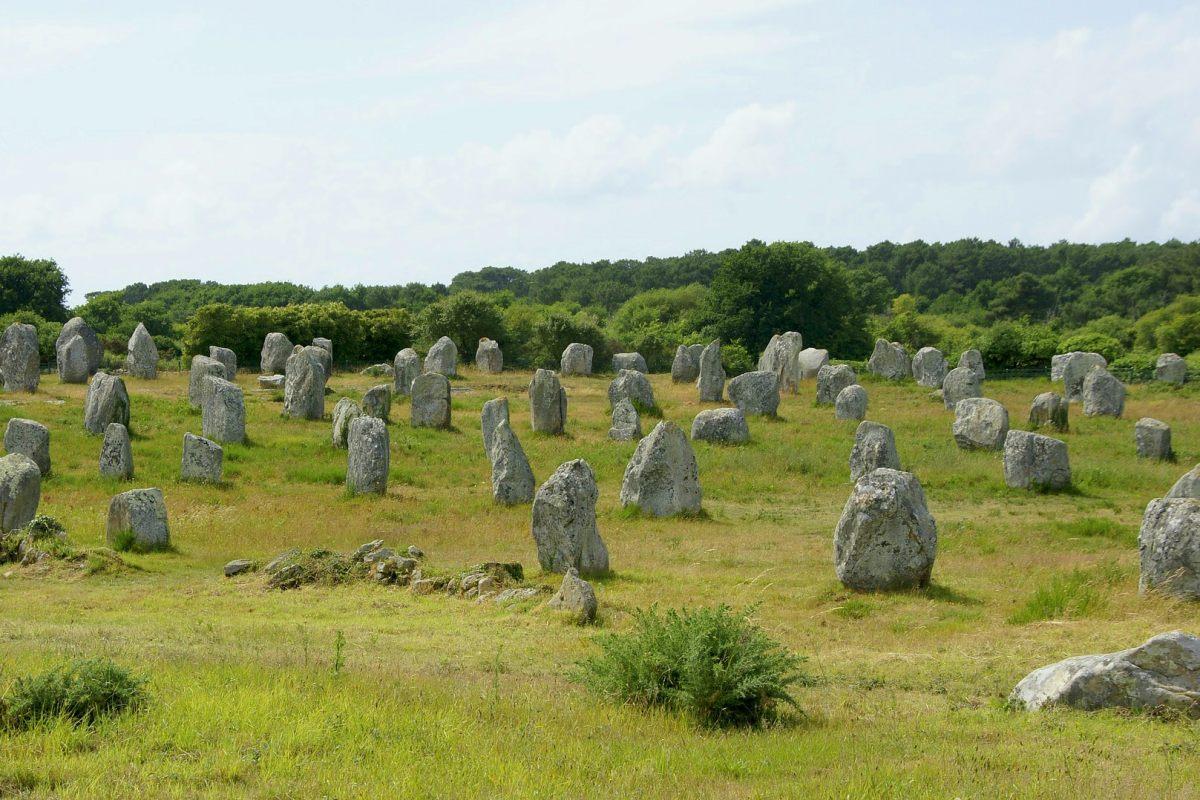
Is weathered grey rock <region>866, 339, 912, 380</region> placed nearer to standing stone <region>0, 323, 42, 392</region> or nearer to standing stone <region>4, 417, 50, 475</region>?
standing stone <region>0, 323, 42, 392</region>

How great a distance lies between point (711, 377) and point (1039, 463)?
1722cm

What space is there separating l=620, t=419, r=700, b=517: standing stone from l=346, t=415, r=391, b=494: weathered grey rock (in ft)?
17.7

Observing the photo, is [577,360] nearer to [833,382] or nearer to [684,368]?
[684,368]

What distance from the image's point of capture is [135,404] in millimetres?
33844

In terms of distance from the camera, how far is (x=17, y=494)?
18984mm

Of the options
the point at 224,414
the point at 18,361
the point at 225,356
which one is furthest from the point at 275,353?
the point at 224,414

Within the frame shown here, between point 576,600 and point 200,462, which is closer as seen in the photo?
point 576,600

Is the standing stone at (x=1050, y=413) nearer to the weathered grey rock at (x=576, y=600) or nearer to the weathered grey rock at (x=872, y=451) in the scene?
the weathered grey rock at (x=872, y=451)

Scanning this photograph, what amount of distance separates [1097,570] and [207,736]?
38.7 feet

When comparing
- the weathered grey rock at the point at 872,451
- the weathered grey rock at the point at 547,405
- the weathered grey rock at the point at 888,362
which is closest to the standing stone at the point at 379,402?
the weathered grey rock at the point at 547,405

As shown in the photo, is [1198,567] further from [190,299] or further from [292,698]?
[190,299]

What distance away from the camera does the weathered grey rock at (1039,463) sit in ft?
81.8

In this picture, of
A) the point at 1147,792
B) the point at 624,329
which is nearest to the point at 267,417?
the point at 1147,792

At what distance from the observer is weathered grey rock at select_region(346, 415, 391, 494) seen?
2419cm
